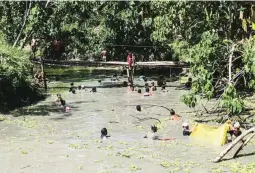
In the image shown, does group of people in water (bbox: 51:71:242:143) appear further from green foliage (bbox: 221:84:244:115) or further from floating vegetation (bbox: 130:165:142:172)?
floating vegetation (bbox: 130:165:142:172)

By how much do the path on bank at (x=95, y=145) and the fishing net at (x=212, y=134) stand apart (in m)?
0.40

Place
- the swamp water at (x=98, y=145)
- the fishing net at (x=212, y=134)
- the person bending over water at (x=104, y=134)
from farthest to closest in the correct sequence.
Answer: the person bending over water at (x=104, y=134)
the fishing net at (x=212, y=134)
the swamp water at (x=98, y=145)

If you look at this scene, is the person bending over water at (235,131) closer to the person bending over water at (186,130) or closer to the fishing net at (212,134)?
the fishing net at (212,134)

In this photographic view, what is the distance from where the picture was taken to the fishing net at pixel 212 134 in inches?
674

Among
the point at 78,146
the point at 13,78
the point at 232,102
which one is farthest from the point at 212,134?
the point at 13,78

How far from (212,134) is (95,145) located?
4227 millimetres

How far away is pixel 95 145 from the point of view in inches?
687

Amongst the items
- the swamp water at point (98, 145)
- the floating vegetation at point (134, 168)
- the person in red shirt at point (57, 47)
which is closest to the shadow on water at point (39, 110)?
the swamp water at point (98, 145)

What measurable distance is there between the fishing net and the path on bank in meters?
0.40

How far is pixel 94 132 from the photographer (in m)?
19.6

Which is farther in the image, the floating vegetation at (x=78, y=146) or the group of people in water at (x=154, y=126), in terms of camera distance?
the group of people in water at (x=154, y=126)

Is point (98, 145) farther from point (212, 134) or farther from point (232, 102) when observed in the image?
point (232, 102)

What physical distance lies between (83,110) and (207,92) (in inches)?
299

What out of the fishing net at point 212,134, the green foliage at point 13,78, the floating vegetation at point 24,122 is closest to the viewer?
the fishing net at point 212,134
